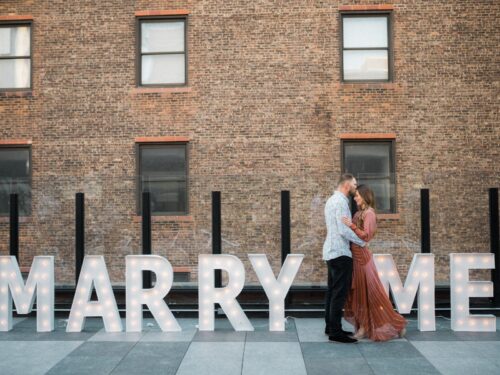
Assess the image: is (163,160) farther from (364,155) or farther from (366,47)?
(366,47)

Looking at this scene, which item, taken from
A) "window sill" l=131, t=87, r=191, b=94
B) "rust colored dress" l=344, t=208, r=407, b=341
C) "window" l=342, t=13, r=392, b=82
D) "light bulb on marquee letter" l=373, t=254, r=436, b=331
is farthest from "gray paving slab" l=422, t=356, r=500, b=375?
"window sill" l=131, t=87, r=191, b=94

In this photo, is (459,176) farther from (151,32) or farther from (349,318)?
(151,32)

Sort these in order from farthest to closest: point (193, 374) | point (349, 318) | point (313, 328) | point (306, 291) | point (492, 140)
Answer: point (492, 140) → point (306, 291) → point (313, 328) → point (349, 318) → point (193, 374)

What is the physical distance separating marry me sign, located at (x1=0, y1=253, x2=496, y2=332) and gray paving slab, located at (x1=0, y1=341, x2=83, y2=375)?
0.67 meters

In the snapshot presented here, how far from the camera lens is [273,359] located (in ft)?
19.3

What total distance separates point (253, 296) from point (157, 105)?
6501 millimetres

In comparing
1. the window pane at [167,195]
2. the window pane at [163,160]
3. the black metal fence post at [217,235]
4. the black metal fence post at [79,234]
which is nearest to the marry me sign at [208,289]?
the black metal fence post at [217,235]

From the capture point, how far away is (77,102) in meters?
13.4

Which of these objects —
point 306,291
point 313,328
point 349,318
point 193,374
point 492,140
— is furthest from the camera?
point 492,140

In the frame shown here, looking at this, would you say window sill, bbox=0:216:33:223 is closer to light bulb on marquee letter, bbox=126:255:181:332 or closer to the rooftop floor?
the rooftop floor

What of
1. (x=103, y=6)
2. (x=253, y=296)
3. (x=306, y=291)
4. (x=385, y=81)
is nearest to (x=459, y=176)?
(x=306, y=291)

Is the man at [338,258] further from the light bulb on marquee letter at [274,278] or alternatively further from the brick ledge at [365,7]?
the brick ledge at [365,7]

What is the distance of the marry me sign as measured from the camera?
720 centimetres

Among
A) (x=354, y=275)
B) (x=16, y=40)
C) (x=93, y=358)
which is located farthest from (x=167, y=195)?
(x=16, y=40)
